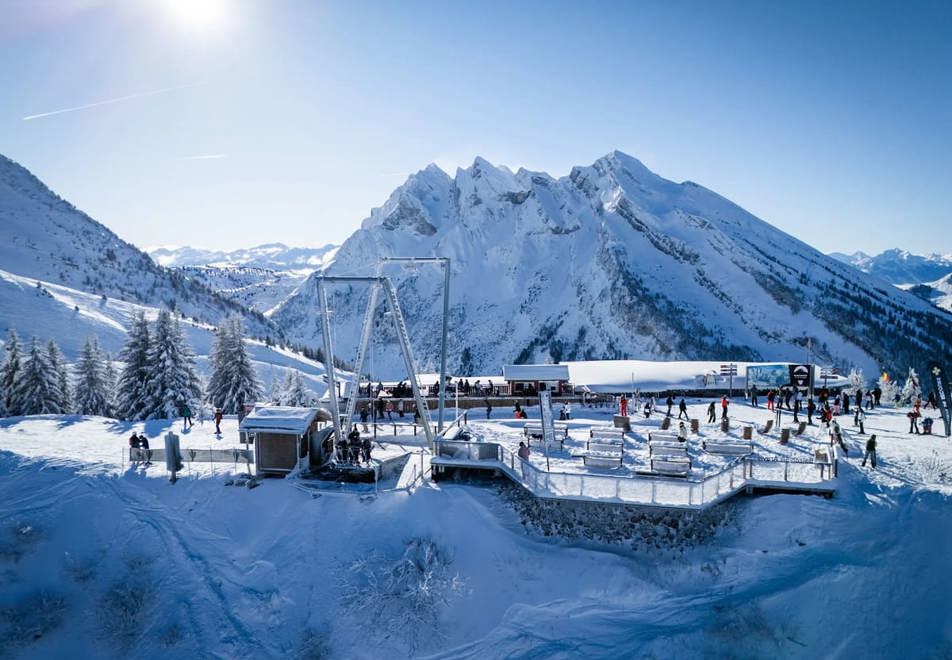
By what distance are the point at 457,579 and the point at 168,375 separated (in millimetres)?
30259

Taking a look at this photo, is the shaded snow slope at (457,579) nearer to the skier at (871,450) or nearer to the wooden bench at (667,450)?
the skier at (871,450)

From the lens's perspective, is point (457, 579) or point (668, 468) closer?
point (457, 579)

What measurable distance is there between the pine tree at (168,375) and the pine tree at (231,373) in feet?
9.38

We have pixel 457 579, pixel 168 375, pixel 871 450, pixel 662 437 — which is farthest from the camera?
pixel 168 375

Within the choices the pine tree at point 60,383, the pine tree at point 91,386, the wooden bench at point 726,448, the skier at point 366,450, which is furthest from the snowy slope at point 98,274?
the wooden bench at point 726,448

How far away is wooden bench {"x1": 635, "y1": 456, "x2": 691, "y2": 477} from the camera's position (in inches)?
798

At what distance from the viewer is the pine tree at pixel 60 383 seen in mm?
41312

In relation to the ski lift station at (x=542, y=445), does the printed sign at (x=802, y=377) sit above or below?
above

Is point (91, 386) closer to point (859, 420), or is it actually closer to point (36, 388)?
point (36, 388)

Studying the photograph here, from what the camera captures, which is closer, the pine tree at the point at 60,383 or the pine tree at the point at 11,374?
the pine tree at the point at 11,374

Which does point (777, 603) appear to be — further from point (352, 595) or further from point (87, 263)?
point (87, 263)

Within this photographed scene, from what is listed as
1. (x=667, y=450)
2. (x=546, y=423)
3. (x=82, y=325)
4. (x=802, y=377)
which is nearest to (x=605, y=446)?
(x=667, y=450)

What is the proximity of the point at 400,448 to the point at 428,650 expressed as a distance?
A: 1064 centimetres

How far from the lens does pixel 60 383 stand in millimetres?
42719
